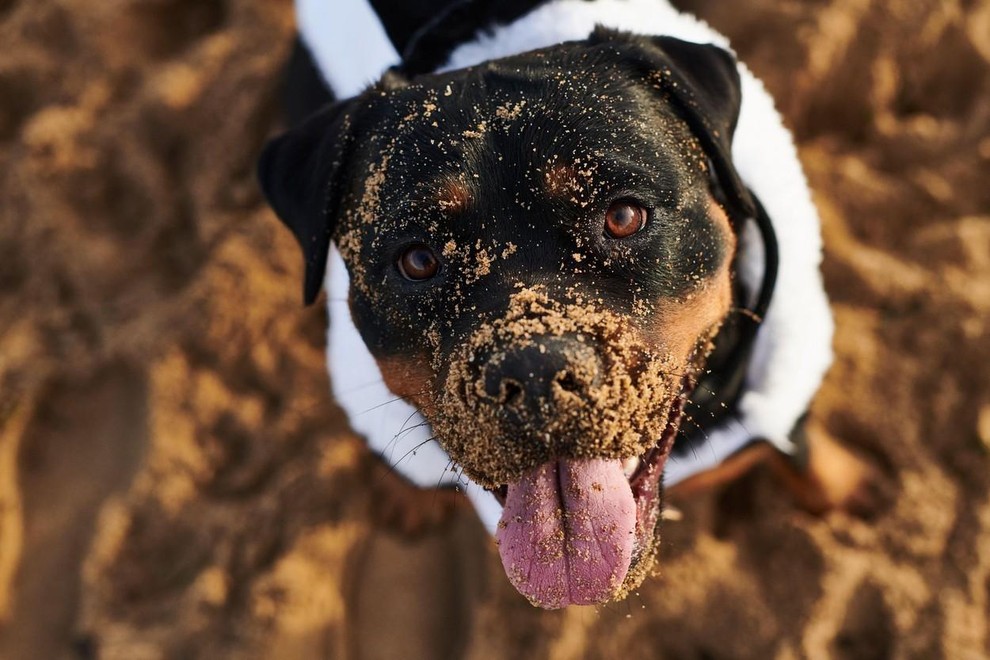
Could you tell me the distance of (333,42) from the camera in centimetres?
248

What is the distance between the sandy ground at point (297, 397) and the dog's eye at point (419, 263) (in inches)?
48.5

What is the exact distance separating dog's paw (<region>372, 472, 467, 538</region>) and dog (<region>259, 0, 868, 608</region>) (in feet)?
2.20

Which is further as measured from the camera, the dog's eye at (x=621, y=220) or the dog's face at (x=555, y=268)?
the dog's eye at (x=621, y=220)

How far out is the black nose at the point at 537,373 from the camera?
147 centimetres

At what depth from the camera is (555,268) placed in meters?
1.66

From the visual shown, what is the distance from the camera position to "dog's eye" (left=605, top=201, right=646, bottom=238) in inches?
66.5

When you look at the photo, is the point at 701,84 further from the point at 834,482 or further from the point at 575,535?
the point at 834,482

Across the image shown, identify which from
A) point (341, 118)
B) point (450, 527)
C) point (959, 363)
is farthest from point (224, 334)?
point (959, 363)

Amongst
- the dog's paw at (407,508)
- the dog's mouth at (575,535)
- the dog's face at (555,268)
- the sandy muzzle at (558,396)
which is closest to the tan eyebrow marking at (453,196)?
the dog's face at (555,268)

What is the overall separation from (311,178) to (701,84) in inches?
37.4

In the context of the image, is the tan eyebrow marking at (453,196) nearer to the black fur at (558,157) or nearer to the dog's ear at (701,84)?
the black fur at (558,157)

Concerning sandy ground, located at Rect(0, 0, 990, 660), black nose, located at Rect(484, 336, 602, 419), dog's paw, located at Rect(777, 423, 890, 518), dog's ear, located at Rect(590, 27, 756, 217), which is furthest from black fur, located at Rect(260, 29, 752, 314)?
sandy ground, located at Rect(0, 0, 990, 660)

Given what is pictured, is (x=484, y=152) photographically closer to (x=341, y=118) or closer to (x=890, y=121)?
(x=341, y=118)

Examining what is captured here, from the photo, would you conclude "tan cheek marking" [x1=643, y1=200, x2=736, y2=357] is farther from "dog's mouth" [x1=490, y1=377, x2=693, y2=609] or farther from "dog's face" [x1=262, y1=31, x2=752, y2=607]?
"dog's mouth" [x1=490, y1=377, x2=693, y2=609]
